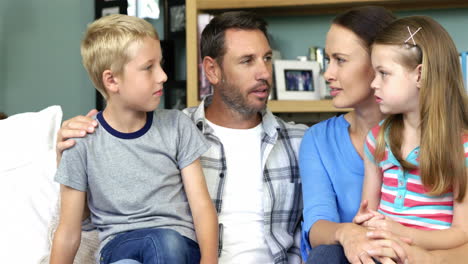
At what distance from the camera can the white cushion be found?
5.05 feet

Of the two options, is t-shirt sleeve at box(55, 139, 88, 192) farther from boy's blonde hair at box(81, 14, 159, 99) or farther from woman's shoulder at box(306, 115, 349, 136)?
woman's shoulder at box(306, 115, 349, 136)

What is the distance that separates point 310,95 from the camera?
256 cm

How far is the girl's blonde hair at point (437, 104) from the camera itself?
1287 mm

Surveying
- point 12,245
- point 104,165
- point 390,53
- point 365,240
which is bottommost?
point 12,245

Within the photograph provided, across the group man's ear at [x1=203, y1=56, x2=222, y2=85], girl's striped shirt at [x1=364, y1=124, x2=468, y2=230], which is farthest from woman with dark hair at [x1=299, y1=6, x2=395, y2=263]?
man's ear at [x1=203, y1=56, x2=222, y2=85]

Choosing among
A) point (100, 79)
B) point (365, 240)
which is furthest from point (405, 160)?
point (100, 79)

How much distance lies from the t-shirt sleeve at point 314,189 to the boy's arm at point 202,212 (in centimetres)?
27

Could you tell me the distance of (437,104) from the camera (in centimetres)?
132

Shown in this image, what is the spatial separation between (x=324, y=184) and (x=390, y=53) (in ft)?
1.45

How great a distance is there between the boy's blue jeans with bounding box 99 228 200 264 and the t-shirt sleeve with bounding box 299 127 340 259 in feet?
1.16

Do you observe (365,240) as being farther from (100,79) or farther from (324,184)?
(100,79)

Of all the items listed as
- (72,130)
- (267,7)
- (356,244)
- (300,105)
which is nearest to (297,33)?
(267,7)

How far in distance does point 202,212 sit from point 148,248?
20cm

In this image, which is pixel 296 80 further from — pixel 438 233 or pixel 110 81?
pixel 438 233
